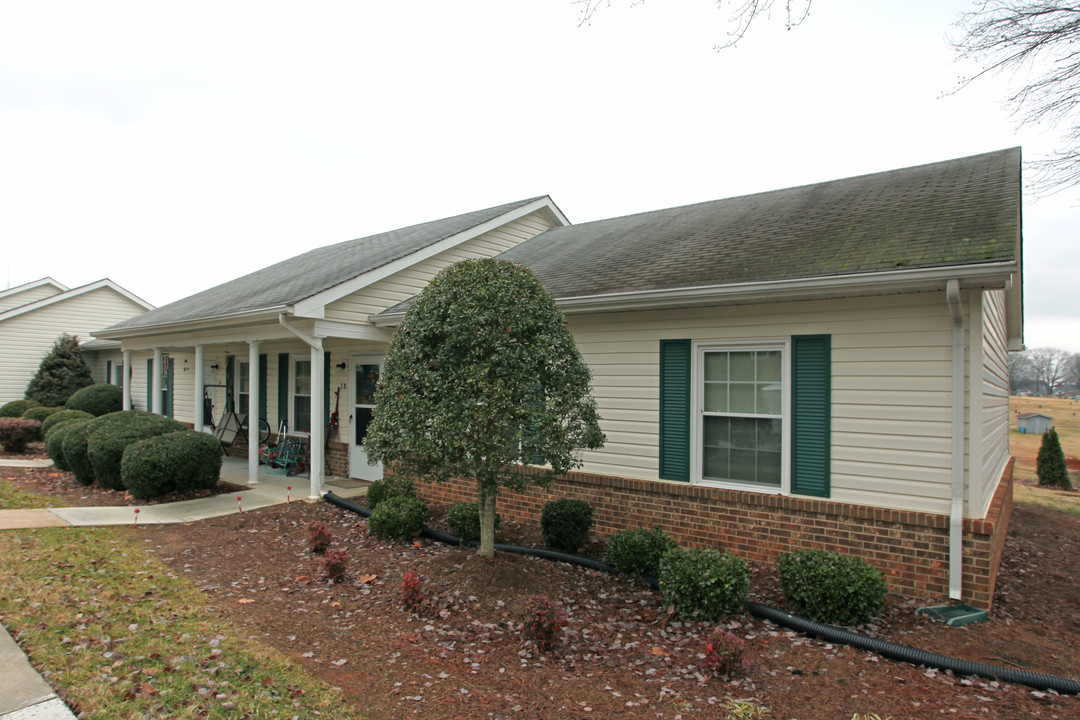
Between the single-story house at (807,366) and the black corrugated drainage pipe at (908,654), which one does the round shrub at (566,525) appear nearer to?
the single-story house at (807,366)

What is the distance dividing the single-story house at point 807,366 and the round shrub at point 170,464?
6.07ft

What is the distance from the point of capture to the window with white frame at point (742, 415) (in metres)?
6.12

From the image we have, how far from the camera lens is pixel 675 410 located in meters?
6.72

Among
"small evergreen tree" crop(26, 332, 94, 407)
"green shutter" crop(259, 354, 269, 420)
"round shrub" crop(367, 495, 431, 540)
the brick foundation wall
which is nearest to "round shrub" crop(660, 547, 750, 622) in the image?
the brick foundation wall

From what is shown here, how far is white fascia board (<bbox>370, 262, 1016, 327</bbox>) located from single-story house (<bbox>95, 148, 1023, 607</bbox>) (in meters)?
0.02

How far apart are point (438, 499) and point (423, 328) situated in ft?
14.1

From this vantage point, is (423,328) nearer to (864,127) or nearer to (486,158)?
(864,127)

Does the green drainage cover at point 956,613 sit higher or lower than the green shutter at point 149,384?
lower

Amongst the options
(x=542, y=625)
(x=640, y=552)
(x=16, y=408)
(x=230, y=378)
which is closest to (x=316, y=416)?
(x=640, y=552)

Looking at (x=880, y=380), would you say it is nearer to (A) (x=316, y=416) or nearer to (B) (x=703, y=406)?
(B) (x=703, y=406)

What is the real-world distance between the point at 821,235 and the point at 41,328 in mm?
25566

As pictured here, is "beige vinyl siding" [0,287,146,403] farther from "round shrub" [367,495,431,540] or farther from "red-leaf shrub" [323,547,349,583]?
"red-leaf shrub" [323,547,349,583]

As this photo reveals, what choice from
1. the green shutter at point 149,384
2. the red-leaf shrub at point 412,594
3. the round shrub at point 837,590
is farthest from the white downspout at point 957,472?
the green shutter at point 149,384

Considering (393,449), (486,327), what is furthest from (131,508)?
(486,327)
